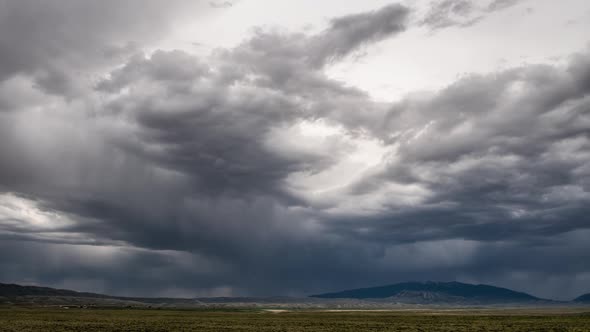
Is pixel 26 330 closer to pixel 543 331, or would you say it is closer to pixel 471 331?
pixel 471 331

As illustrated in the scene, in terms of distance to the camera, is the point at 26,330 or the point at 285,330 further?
the point at 285,330

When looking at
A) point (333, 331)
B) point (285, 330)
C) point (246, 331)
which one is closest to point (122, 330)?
point (246, 331)

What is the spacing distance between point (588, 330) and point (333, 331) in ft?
133

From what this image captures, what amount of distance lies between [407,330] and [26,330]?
193 feet

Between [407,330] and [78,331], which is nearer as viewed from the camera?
[78,331]

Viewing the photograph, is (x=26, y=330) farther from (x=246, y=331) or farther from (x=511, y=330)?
(x=511, y=330)

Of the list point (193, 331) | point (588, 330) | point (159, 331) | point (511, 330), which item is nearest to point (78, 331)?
point (159, 331)

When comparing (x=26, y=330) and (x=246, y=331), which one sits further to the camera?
(x=246, y=331)

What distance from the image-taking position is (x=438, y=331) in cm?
8119

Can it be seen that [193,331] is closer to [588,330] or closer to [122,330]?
[122,330]

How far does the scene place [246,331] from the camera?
270ft

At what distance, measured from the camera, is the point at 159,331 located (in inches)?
3071

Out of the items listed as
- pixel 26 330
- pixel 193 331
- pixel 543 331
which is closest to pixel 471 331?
pixel 543 331

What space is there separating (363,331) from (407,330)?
25.5 feet
